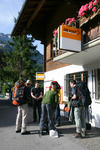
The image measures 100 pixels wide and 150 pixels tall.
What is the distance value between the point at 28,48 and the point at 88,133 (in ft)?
57.6

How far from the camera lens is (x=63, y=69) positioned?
881 centimetres

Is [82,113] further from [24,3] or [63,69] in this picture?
[24,3]

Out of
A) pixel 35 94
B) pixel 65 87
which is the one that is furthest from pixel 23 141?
pixel 65 87

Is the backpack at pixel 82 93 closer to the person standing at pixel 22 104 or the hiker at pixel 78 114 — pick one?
the hiker at pixel 78 114

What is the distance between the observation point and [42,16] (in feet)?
37.4

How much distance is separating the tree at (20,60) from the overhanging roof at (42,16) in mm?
9153

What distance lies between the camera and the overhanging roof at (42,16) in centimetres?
857

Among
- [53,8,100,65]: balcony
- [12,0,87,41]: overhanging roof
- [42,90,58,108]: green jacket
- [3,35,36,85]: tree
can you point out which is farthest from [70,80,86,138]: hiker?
[3,35,36,85]: tree

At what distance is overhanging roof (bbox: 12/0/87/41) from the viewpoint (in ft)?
28.1

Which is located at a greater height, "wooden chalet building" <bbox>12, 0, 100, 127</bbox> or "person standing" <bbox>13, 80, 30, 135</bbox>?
"wooden chalet building" <bbox>12, 0, 100, 127</bbox>

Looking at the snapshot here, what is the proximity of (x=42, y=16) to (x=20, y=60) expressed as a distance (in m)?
10.8

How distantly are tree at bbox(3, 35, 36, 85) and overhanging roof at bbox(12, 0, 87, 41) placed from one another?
9.15 m

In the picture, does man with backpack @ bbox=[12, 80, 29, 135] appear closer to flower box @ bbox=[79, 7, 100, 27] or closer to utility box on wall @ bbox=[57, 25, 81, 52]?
utility box on wall @ bbox=[57, 25, 81, 52]

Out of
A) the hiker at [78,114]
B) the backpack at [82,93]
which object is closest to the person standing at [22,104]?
the hiker at [78,114]
